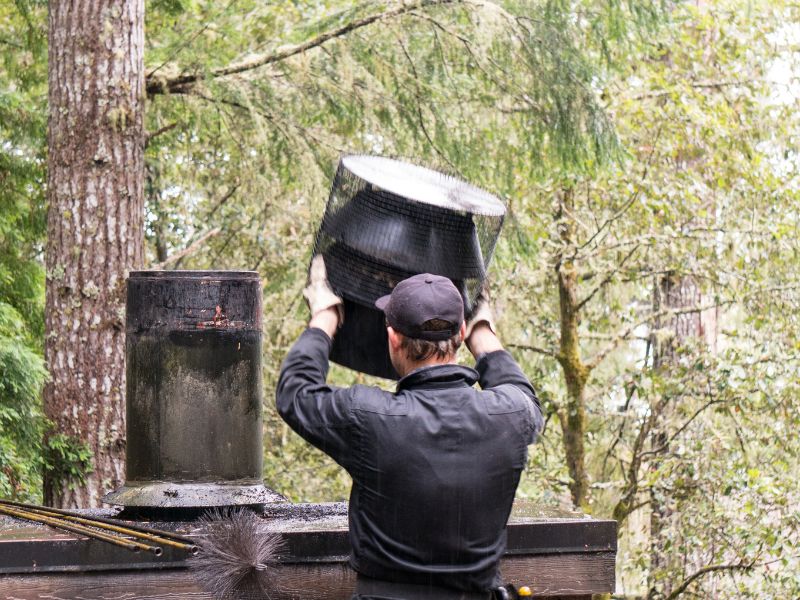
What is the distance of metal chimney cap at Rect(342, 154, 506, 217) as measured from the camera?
10.9 ft

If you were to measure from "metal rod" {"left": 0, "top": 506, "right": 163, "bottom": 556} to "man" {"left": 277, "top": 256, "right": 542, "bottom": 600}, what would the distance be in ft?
2.19

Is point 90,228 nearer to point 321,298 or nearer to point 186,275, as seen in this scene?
point 186,275

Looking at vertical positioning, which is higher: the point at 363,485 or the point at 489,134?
the point at 489,134

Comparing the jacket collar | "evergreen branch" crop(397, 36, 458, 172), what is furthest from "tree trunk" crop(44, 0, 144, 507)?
the jacket collar

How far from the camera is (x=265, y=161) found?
827 cm

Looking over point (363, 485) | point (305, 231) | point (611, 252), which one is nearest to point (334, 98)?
point (305, 231)

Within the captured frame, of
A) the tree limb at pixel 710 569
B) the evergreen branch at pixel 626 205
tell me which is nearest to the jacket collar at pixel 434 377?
the tree limb at pixel 710 569

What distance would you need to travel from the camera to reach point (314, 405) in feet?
9.22

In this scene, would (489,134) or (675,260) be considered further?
(675,260)

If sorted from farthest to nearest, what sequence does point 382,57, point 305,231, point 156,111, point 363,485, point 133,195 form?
point 305,231 < point 156,111 < point 382,57 < point 133,195 < point 363,485

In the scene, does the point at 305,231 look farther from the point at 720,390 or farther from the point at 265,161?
the point at 720,390

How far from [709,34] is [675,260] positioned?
323 centimetres

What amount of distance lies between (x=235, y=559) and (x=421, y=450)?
0.76 meters

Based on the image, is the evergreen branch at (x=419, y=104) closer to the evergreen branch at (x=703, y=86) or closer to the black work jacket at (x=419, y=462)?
the evergreen branch at (x=703, y=86)
